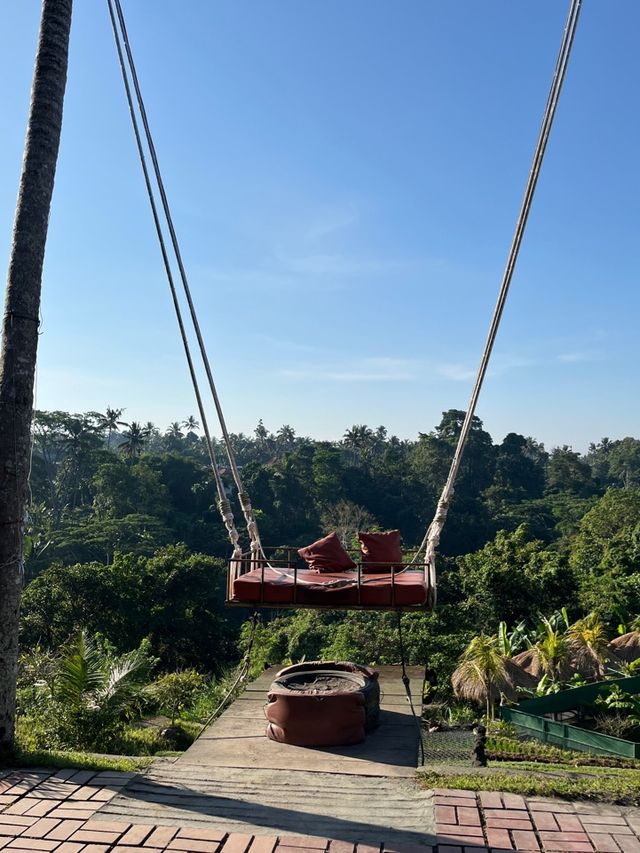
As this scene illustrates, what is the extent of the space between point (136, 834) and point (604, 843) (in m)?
2.60

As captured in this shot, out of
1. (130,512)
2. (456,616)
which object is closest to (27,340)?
(456,616)

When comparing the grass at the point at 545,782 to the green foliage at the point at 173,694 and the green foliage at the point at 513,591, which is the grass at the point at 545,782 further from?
the green foliage at the point at 513,591

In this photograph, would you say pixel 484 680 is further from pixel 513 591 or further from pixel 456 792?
pixel 513 591

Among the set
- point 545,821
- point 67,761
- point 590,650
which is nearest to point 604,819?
point 545,821

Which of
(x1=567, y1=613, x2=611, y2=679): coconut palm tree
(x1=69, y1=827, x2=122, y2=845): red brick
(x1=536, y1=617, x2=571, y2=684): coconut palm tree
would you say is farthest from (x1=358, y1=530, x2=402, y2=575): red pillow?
(x1=567, y1=613, x2=611, y2=679): coconut palm tree

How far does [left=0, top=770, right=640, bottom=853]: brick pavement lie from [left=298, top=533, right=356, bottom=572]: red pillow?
A: 8.51ft

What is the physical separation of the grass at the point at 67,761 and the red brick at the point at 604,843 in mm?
3066

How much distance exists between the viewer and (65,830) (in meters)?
4.07

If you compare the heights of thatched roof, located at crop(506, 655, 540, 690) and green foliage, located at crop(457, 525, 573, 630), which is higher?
green foliage, located at crop(457, 525, 573, 630)

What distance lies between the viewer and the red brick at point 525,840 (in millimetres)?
3803

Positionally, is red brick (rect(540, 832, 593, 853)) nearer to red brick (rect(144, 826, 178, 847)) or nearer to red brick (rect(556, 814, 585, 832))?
red brick (rect(556, 814, 585, 832))

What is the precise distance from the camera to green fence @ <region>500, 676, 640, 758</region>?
702 cm

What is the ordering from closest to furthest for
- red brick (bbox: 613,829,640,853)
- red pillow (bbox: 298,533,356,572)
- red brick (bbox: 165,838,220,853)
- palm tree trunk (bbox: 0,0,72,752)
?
red brick (bbox: 613,829,640,853), red brick (bbox: 165,838,220,853), palm tree trunk (bbox: 0,0,72,752), red pillow (bbox: 298,533,356,572)

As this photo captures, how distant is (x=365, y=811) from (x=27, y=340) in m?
4.16
